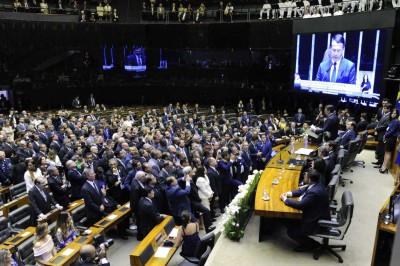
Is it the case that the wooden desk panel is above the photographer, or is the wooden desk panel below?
above

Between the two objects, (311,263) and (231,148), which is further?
(231,148)

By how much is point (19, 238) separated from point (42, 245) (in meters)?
1.12

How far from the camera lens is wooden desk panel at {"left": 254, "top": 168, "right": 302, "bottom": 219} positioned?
563cm

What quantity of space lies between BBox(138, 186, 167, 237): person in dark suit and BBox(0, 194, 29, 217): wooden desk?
2805mm

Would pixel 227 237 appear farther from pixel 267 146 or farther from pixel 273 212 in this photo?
pixel 267 146

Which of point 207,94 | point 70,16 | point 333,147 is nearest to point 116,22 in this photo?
point 70,16

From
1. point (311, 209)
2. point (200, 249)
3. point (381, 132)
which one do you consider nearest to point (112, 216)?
point (200, 249)

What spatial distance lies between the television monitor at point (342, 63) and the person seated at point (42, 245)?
1263cm

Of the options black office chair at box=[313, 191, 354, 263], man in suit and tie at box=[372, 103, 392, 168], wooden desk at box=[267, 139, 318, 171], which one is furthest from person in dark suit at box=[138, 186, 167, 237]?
man in suit and tie at box=[372, 103, 392, 168]

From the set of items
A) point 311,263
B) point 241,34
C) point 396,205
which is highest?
point 241,34

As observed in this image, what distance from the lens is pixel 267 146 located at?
11023 millimetres

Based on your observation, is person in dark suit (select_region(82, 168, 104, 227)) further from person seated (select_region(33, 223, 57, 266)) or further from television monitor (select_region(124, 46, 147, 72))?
television monitor (select_region(124, 46, 147, 72))

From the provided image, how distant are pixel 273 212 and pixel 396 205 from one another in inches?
65.5

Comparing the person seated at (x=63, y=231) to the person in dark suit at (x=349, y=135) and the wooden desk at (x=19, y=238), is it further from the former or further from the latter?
the person in dark suit at (x=349, y=135)
